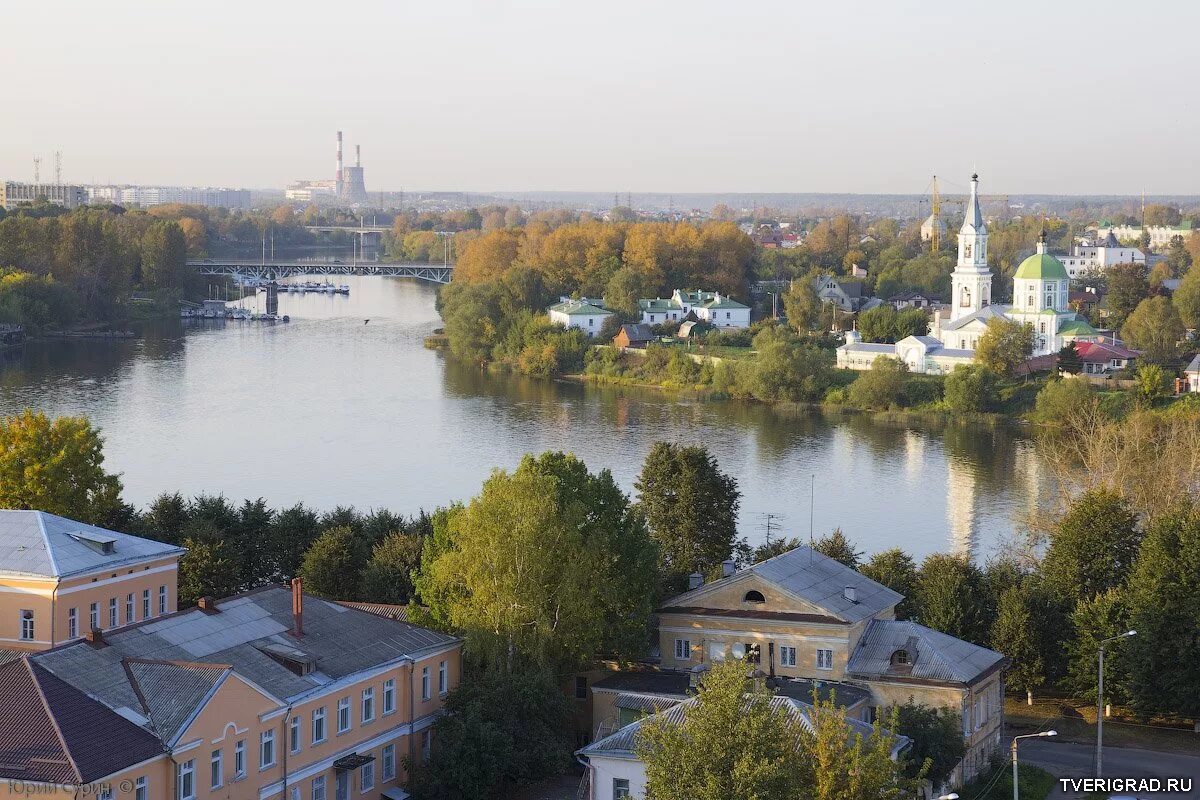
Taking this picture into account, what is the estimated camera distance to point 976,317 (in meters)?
27.6

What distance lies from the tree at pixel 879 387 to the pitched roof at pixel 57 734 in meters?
18.5

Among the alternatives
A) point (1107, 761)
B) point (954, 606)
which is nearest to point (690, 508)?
point (954, 606)

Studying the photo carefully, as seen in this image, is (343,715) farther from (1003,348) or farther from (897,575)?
(1003,348)

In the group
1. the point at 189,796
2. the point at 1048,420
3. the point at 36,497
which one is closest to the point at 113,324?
the point at 1048,420

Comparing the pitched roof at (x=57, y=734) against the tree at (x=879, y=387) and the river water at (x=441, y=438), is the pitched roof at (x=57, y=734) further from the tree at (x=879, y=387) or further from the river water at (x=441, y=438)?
the tree at (x=879, y=387)

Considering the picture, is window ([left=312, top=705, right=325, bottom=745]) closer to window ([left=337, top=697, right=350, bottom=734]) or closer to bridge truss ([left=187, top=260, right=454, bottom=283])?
window ([left=337, top=697, right=350, bottom=734])

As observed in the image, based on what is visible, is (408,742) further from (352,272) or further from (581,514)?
(352,272)

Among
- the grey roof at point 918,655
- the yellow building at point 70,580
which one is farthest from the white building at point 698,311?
the yellow building at point 70,580

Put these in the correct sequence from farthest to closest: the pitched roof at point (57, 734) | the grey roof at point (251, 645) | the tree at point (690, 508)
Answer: the tree at point (690, 508) → the grey roof at point (251, 645) → the pitched roof at point (57, 734)

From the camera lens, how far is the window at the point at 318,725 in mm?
7738

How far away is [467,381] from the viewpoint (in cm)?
2662

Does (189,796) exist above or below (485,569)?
below

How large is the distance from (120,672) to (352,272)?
39.1m

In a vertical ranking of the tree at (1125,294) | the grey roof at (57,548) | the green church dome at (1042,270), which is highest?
the green church dome at (1042,270)
